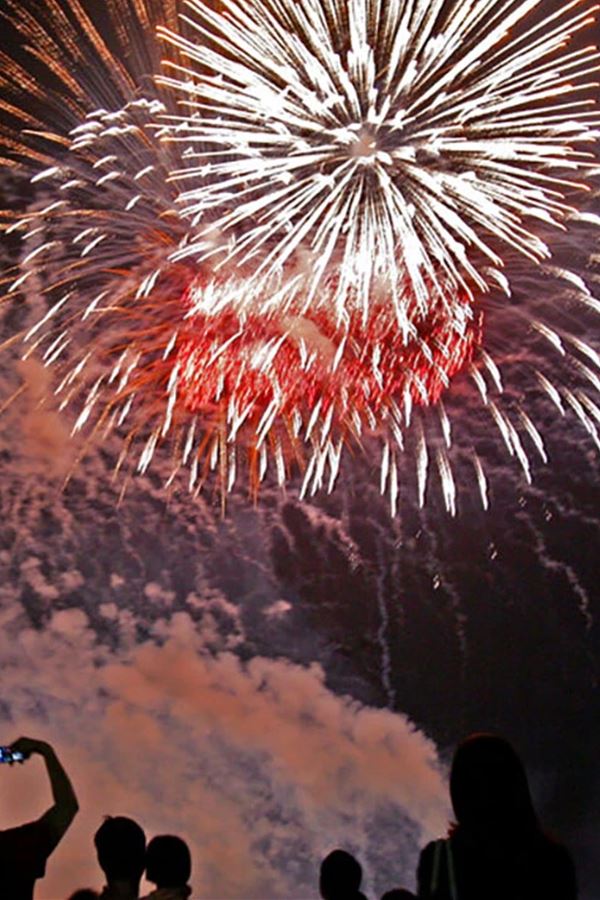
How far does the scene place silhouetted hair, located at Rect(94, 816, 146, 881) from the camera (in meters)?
2.44

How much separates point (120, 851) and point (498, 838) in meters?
1.00

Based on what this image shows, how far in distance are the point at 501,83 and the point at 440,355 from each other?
8.24 feet

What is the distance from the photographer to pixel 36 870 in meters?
2.27

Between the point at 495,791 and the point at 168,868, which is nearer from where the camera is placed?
the point at 495,791

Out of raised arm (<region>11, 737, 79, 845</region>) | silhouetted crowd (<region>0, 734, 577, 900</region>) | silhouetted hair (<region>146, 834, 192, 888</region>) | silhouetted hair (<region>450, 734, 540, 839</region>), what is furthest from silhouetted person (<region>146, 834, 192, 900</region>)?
silhouetted hair (<region>450, 734, 540, 839</region>)

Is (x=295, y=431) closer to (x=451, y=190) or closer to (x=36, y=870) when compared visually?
(x=451, y=190)

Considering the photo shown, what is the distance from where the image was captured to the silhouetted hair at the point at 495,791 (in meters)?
1.76

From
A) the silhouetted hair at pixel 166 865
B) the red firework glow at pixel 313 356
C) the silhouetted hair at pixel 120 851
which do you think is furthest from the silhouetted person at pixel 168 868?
the red firework glow at pixel 313 356

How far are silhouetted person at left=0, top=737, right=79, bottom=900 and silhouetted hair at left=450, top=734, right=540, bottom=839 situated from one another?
0.95 meters

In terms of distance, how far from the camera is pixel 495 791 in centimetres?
176

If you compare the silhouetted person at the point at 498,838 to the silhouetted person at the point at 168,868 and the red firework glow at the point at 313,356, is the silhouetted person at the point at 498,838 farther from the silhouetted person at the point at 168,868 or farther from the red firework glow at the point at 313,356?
the red firework glow at the point at 313,356

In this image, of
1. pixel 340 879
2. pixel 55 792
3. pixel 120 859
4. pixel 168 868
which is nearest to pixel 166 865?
pixel 168 868

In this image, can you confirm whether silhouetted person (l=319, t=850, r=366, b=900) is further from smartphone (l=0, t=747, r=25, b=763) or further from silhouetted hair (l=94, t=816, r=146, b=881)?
smartphone (l=0, t=747, r=25, b=763)

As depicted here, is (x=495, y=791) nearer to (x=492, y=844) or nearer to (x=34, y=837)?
(x=492, y=844)
